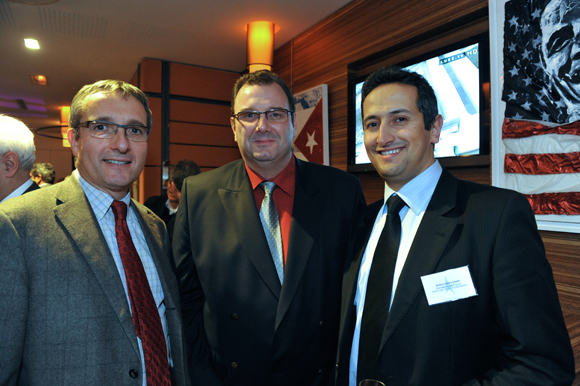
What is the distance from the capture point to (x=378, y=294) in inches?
45.5

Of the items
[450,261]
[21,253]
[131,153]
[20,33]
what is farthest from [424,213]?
[20,33]

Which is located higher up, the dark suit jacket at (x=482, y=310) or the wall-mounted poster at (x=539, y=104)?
the wall-mounted poster at (x=539, y=104)

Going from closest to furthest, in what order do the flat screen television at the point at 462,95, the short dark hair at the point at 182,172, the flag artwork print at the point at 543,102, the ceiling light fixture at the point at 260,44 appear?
the flag artwork print at the point at 543,102 < the flat screen television at the point at 462,95 < the short dark hair at the point at 182,172 < the ceiling light fixture at the point at 260,44

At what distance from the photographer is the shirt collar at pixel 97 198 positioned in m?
1.23

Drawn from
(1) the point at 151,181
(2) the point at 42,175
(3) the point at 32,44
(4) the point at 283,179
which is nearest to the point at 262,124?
(4) the point at 283,179

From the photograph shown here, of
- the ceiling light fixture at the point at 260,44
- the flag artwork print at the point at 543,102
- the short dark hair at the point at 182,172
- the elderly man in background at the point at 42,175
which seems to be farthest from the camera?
the elderly man in background at the point at 42,175

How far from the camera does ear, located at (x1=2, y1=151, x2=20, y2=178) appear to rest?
5.85ft

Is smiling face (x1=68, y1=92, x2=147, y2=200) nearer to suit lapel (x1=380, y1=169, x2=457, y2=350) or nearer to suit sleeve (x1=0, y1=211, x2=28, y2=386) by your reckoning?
suit sleeve (x1=0, y1=211, x2=28, y2=386)

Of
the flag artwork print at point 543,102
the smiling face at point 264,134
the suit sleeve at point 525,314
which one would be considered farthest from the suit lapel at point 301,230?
the flag artwork print at point 543,102

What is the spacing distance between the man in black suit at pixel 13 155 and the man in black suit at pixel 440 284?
5.53ft

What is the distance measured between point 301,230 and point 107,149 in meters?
0.74

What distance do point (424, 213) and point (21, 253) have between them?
1.18 meters

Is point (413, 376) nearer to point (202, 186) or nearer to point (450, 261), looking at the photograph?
point (450, 261)

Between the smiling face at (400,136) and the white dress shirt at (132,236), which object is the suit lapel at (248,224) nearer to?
the white dress shirt at (132,236)
